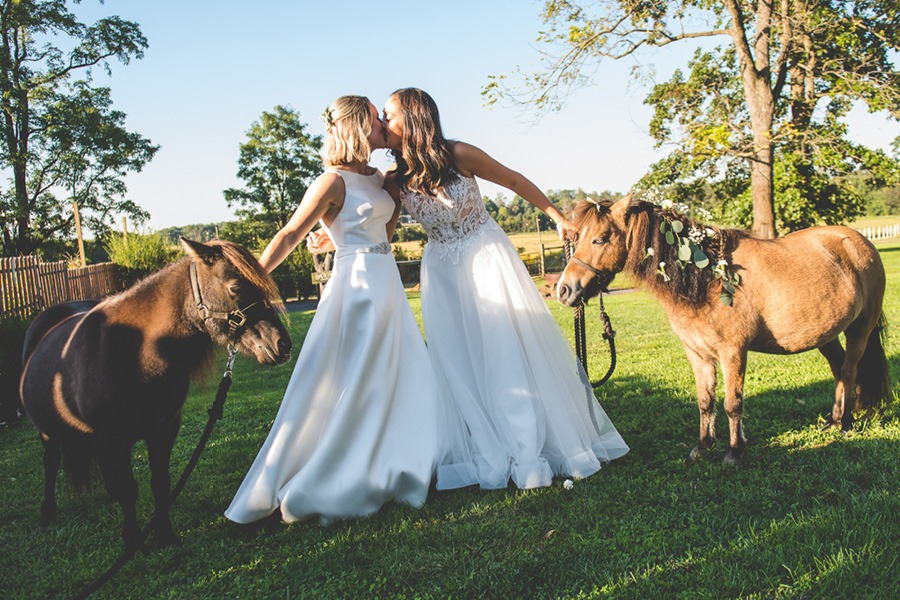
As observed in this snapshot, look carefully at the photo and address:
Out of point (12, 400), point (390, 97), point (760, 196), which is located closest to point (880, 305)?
point (390, 97)

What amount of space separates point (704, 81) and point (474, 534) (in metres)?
22.0

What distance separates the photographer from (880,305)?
4.65 m

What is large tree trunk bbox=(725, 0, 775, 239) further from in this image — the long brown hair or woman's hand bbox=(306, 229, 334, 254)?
woman's hand bbox=(306, 229, 334, 254)

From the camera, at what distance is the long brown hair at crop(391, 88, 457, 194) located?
4062 mm

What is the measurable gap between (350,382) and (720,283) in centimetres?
266

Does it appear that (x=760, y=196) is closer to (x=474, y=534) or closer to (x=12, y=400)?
(x=474, y=534)

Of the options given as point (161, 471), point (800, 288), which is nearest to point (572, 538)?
point (800, 288)

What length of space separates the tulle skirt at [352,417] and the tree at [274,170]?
144 ft

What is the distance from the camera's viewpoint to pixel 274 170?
4631 centimetres

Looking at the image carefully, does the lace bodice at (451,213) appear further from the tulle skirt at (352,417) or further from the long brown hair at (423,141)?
the tulle skirt at (352,417)

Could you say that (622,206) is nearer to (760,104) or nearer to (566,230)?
(566,230)

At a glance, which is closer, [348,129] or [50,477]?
[348,129]

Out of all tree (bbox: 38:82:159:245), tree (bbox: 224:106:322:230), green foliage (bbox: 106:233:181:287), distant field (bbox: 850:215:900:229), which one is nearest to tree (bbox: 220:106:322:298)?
tree (bbox: 224:106:322:230)

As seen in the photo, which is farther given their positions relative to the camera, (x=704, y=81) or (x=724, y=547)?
(x=704, y=81)
